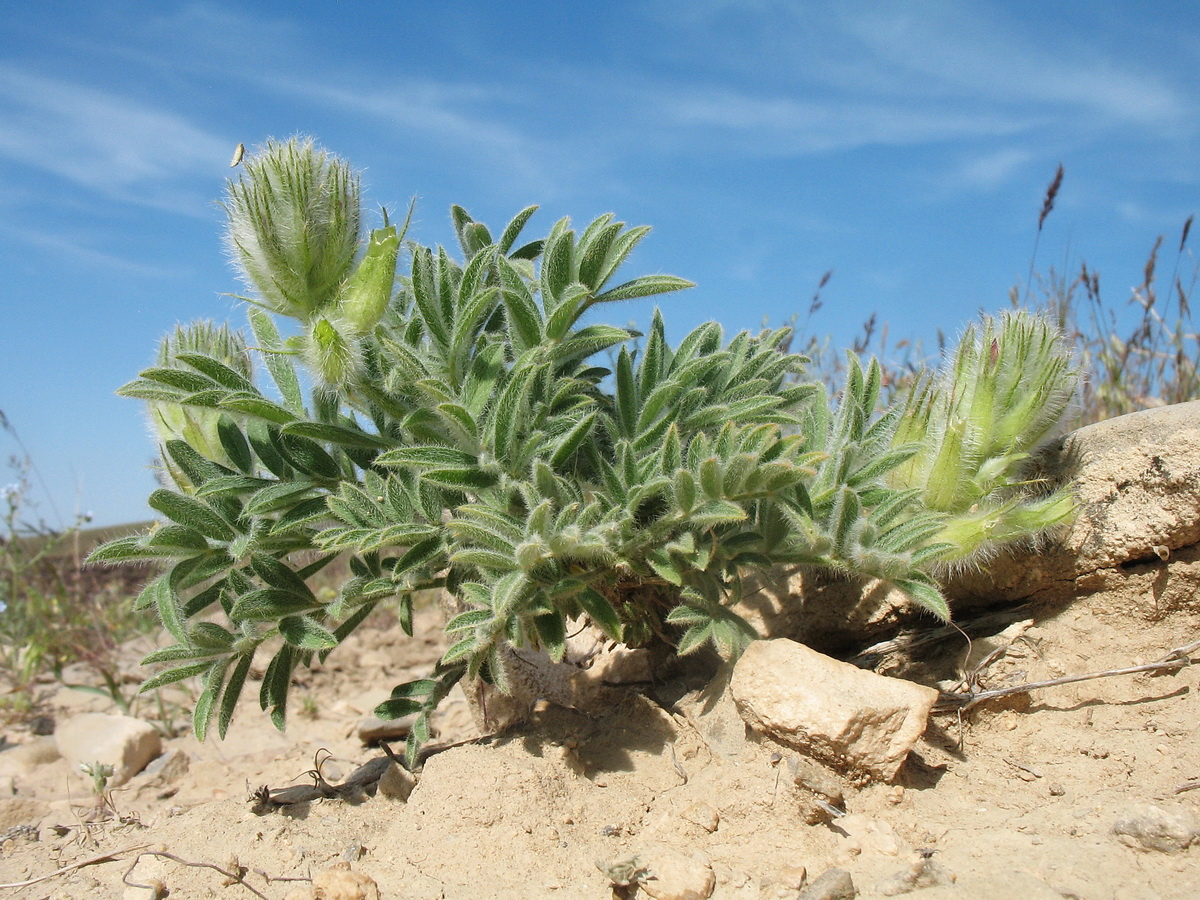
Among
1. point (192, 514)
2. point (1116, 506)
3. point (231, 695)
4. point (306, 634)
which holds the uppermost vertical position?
point (192, 514)

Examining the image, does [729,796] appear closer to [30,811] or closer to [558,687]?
[558,687]

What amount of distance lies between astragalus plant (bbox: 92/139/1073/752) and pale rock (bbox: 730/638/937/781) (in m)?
0.17

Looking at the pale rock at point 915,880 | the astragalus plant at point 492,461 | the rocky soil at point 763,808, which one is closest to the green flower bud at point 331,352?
the astragalus plant at point 492,461

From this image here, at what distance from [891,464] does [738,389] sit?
1.49 feet

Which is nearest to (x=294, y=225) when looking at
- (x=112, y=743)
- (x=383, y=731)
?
(x=383, y=731)

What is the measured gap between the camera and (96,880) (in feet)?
6.95

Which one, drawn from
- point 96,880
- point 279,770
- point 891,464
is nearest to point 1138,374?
point 891,464

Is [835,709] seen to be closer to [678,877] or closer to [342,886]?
[678,877]

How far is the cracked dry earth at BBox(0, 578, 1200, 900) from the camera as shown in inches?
70.7

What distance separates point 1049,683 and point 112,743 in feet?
11.2

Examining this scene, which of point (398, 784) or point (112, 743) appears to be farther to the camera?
point (112, 743)

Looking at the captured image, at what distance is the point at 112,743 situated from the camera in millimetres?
3611

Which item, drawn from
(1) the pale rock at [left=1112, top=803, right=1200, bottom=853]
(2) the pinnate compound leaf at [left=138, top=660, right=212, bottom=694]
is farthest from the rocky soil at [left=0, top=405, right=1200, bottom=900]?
(2) the pinnate compound leaf at [left=138, top=660, right=212, bottom=694]

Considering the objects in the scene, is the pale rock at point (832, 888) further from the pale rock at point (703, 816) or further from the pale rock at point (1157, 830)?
the pale rock at point (1157, 830)
